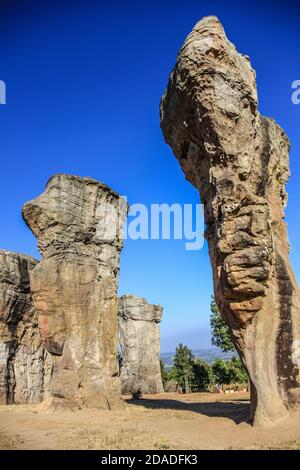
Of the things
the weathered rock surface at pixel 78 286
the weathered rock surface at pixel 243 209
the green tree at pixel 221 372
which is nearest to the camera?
the weathered rock surface at pixel 243 209

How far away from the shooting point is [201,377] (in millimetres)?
40781

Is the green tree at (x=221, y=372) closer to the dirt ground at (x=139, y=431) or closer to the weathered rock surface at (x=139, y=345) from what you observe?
the weathered rock surface at (x=139, y=345)

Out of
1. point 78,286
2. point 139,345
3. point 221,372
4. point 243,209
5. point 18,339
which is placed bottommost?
point 221,372

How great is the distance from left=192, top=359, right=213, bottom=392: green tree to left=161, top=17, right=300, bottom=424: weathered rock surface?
29.2 meters

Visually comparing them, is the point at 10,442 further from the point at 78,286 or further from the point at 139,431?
the point at 78,286

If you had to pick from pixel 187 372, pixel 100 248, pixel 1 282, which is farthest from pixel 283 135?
pixel 187 372

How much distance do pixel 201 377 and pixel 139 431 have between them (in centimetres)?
3083

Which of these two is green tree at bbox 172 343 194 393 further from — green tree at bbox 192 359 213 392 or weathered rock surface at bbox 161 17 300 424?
weathered rock surface at bbox 161 17 300 424

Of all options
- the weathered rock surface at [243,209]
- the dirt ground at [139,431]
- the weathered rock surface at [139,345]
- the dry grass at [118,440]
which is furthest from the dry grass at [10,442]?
the weathered rock surface at [139,345]

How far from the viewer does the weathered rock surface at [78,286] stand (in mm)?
17062

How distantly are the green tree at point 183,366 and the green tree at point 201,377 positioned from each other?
42 cm

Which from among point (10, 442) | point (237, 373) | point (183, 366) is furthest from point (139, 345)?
point (10, 442)

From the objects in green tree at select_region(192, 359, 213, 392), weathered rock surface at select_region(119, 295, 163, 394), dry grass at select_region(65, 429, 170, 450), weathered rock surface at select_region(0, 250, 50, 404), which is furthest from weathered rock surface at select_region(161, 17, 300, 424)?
green tree at select_region(192, 359, 213, 392)

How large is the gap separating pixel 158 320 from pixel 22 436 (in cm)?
2853
